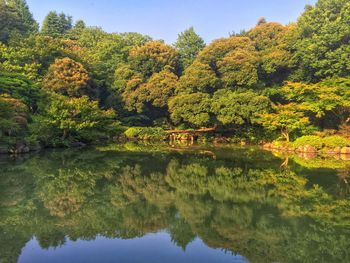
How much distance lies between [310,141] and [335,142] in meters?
1.34

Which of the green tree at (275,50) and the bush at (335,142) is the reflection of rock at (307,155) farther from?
the green tree at (275,50)

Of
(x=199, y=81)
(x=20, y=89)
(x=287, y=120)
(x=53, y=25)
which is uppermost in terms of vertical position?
(x=53, y=25)

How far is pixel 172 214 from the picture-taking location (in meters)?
8.34

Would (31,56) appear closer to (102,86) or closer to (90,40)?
(102,86)

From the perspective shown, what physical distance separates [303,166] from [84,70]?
18.8 m

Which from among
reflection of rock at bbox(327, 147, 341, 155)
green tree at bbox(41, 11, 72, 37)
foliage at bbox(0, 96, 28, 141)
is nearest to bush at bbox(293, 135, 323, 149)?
reflection of rock at bbox(327, 147, 341, 155)

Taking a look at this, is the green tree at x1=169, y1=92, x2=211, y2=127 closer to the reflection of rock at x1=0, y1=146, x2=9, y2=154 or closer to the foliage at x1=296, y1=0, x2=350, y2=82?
the foliage at x1=296, y1=0, x2=350, y2=82

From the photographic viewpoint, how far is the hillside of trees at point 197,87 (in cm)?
2281

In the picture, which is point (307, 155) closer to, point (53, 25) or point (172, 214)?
point (172, 214)

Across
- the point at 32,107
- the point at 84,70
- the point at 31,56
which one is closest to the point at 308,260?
the point at 32,107

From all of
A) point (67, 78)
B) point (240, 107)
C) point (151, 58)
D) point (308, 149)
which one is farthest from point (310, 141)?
point (151, 58)

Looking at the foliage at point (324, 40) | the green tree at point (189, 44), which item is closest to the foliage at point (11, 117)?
the foliage at point (324, 40)

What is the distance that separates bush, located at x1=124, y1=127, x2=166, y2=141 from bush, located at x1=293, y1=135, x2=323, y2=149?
1143 cm

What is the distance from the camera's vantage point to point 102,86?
3416 centimetres
